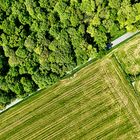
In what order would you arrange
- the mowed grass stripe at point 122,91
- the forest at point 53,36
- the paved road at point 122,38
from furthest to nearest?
the paved road at point 122,38 < the forest at point 53,36 < the mowed grass stripe at point 122,91

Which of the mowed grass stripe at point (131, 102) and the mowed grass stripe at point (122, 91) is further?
the mowed grass stripe at point (122, 91)

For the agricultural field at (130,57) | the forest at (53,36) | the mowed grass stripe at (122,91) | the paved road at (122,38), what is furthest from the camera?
the paved road at (122,38)

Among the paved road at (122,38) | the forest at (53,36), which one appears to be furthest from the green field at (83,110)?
the forest at (53,36)

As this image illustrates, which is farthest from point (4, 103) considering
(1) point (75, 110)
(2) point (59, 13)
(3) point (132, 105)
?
(3) point (132, 105)

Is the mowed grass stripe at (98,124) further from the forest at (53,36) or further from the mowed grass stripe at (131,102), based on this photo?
the forest at (53,36)

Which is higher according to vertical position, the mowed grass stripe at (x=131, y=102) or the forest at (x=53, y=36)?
the forest at (x=53, y=36)

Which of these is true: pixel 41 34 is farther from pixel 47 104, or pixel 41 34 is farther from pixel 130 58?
pixel 130 58
